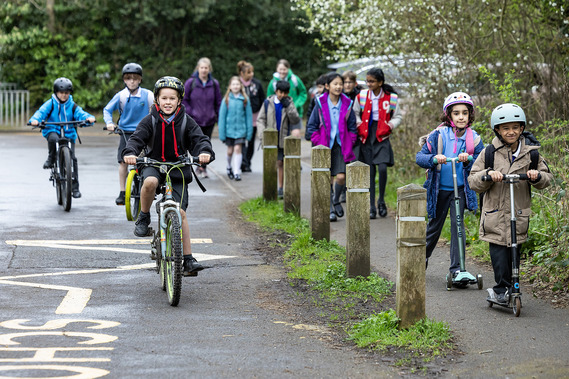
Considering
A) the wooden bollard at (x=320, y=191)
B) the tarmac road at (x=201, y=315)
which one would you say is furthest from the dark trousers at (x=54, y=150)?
the wooden bollard at (x=320, y=191)

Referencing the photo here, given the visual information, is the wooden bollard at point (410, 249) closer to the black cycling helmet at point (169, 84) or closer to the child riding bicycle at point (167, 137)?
the child riding bicycle at point (167, 137)

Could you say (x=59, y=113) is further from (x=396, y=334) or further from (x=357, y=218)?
(x=396, y=334)

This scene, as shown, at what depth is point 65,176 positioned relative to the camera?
12750 mm

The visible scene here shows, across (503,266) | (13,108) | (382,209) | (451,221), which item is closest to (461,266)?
(451,221)

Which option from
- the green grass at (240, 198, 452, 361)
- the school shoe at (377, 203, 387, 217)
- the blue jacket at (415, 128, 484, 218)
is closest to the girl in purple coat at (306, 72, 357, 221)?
the school shoe at (377, 203, 387, 217)

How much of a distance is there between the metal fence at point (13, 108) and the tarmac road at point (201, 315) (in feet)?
59.9

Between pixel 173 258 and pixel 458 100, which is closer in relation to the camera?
pixel 173 258

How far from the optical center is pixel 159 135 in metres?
8.20

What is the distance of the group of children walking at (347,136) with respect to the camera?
7340 mm

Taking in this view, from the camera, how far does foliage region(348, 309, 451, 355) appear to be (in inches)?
246

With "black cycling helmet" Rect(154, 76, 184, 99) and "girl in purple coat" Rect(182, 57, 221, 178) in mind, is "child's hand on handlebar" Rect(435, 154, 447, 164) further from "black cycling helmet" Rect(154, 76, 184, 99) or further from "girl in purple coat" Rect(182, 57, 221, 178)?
"girl in purple coat" Rect(182, 57, 221, 178)

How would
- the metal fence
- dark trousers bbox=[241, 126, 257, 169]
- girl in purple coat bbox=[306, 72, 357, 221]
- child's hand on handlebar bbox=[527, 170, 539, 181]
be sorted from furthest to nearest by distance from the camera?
the metal fence → dark trousers bbox=[241, 126, 257, 169] → girl in purple coat bbox=[306, 72, 357, 221] → child's hand on handlebar bbox=[527, 170, 539, 181]

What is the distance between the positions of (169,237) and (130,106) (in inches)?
188

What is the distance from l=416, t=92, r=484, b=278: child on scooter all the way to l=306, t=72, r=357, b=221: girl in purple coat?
3718 millimetres
